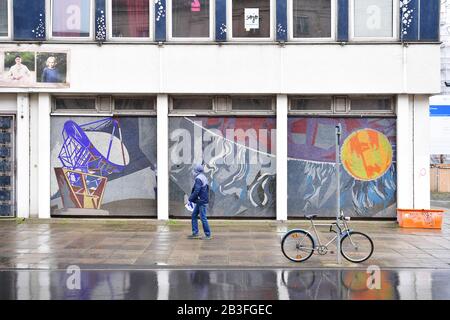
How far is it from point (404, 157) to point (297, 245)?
24.2 ft

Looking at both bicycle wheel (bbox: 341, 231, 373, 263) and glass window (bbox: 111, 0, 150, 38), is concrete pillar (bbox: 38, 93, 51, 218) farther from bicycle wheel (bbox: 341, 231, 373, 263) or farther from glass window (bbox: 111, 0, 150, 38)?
bicycle wheel (bbox: 341, 231, 373, 263)

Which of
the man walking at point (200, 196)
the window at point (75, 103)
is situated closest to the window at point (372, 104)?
the man walking at point (200, 196)

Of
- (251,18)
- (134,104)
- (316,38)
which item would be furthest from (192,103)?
(316,38)

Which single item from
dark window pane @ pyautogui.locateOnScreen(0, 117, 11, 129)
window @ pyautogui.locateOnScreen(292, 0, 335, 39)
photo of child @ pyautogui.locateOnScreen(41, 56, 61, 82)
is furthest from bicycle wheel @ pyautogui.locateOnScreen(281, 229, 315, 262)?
dark window pane @ pyautogui.locateOnScreen(0, 117, 11, 129)

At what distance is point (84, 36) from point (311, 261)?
1014cm

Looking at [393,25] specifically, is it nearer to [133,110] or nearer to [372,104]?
[372,104]

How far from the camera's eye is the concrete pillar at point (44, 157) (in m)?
17.7

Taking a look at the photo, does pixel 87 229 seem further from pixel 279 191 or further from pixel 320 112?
pixel 320 112

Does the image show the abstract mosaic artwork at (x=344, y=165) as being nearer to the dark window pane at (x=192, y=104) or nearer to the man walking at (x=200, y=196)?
the dark window pane at (x=192, y=104)

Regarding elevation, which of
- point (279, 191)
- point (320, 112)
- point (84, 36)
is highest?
point (84, 36)

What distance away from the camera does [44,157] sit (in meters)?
Answer: 17.7

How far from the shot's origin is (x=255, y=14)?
17750 mm
